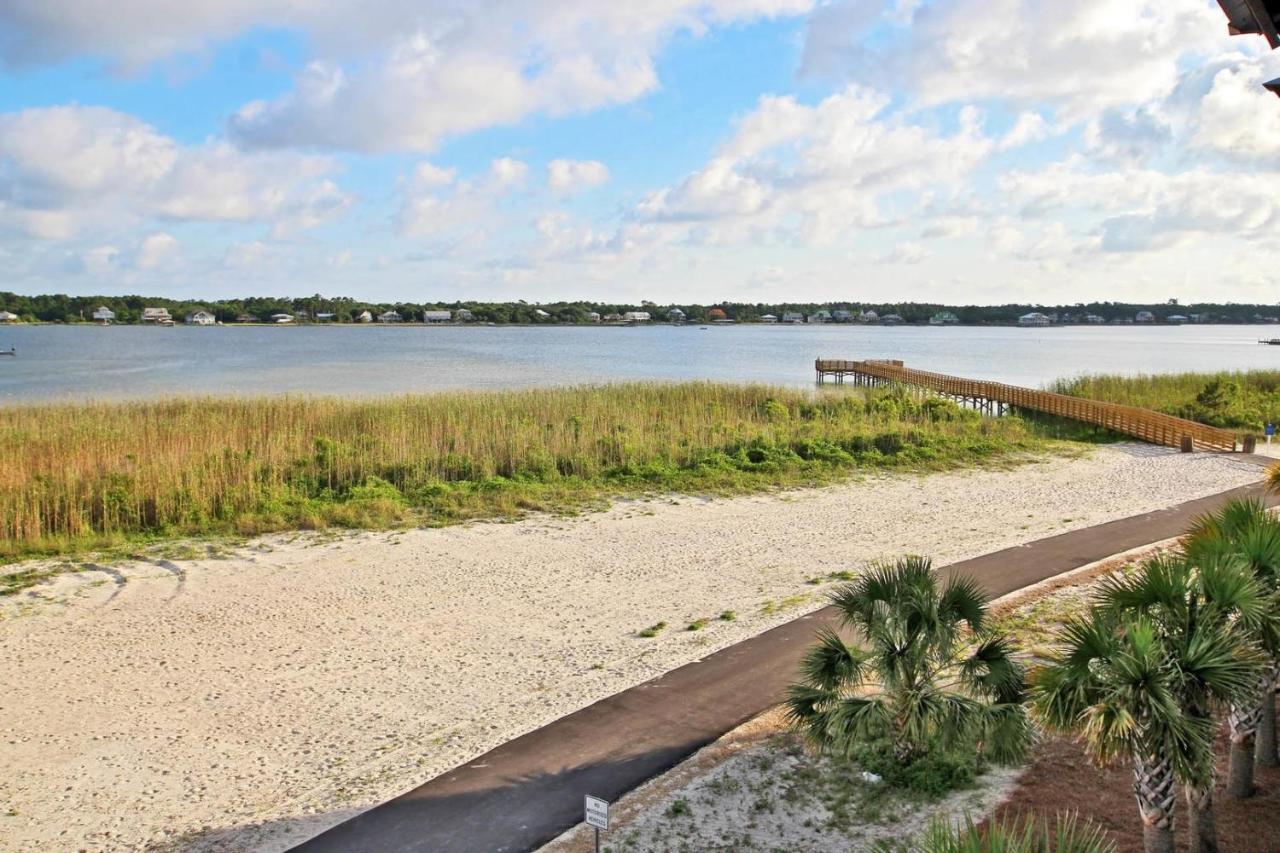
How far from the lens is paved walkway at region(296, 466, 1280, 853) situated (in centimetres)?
768

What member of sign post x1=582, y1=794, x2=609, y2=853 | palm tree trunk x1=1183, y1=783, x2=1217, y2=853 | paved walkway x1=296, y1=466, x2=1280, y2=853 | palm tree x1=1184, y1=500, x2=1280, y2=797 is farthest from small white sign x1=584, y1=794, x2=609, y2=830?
palm tree x1=1184, y1=500, x2=1280, y2=797

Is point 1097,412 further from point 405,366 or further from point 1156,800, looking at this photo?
point 405,366

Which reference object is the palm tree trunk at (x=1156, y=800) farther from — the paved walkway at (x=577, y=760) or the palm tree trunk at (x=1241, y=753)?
the paved walkway at (x=577, y=760)

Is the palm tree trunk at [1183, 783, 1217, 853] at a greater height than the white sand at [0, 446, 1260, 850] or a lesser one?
greater

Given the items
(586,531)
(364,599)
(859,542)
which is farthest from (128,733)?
(859,542)

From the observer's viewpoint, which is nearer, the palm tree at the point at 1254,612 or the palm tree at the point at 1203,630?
the palm tree at the point at 1203,630

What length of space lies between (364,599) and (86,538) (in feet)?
21.7

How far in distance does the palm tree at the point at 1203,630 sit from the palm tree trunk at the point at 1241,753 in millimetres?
875

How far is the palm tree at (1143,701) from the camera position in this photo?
582cm

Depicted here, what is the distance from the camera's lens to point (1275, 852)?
6.92 metres

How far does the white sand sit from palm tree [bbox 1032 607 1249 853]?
5.45 m

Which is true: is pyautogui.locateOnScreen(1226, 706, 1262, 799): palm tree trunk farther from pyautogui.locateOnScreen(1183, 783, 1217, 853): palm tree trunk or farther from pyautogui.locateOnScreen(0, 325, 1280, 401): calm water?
pyautogui.locateOnScreen(0, 325, 1280, 401): calm water

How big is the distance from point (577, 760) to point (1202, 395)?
116 feet

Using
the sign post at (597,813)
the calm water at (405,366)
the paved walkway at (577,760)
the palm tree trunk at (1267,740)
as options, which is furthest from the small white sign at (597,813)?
the calm water at (405,366)
